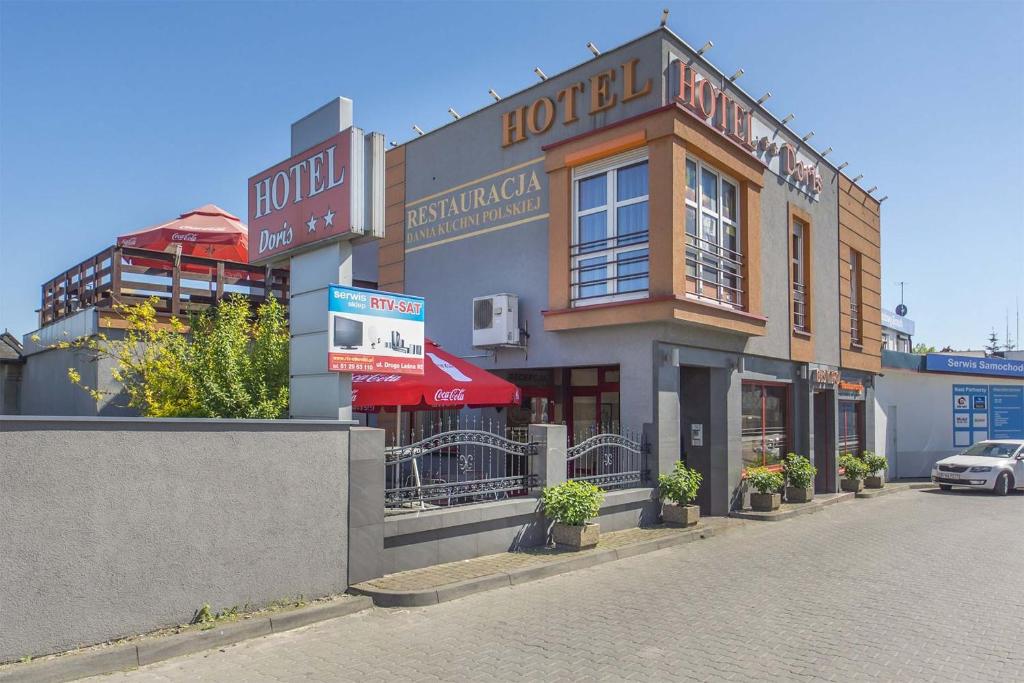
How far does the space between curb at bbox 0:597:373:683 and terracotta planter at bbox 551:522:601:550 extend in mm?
3651

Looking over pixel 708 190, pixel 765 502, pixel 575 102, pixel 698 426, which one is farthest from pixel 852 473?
pixel 575 102

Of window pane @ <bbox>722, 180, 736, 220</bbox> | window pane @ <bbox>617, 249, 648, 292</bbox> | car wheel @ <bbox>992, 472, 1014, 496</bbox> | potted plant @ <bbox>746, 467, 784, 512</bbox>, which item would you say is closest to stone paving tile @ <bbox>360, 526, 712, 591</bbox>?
potted plant @ <bbox>746, 467, 784, 512</bbox>

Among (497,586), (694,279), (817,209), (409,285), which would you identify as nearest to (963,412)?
(817,209)

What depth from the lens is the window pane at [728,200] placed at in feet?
46.1

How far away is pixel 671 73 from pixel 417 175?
6.90 m

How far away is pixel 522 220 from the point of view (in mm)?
14281

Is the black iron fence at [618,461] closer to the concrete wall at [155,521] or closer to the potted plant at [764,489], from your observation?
the potted plant at [764,489]

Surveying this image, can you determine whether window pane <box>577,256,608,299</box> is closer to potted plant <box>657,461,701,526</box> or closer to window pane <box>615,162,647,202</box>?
window pane <box>615,162,647,202</box>

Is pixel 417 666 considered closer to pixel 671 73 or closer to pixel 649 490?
pixel 649 490

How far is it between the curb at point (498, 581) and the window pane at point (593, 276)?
15.2 ft

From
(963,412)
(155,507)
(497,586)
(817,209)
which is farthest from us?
(963,412)

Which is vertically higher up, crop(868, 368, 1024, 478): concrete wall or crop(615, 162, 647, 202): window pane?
crop(615, 162, 647, 202): window pane

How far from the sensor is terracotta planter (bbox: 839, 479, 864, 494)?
1822cm

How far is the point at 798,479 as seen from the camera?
50.9 feet
